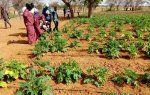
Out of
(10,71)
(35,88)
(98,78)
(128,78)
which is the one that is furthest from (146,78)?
(10,71)

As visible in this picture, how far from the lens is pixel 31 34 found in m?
12.8

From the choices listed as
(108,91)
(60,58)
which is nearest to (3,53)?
(60,58)

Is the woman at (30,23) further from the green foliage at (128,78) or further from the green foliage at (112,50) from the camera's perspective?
the green foliage at (128,78)

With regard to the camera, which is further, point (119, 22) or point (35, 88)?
point (119, 22)

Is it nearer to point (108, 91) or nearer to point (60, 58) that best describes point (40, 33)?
point (60, 58)

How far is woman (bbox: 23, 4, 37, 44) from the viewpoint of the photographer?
1232 cm

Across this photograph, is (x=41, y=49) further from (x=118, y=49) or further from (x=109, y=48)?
(x=118, y=49)

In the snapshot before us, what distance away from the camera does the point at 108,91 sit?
6.99 meters

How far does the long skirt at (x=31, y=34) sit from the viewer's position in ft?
41.6

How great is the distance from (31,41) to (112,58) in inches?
179

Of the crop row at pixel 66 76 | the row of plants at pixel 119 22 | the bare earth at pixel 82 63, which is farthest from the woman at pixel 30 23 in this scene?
the row of plants at pixel 119 22

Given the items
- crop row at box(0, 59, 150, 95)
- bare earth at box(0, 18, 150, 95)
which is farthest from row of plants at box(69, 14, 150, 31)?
crop row at box(0, 59, 150, 95)

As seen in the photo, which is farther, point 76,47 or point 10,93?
point 76,47

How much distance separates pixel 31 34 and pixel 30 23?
0.49 metres
